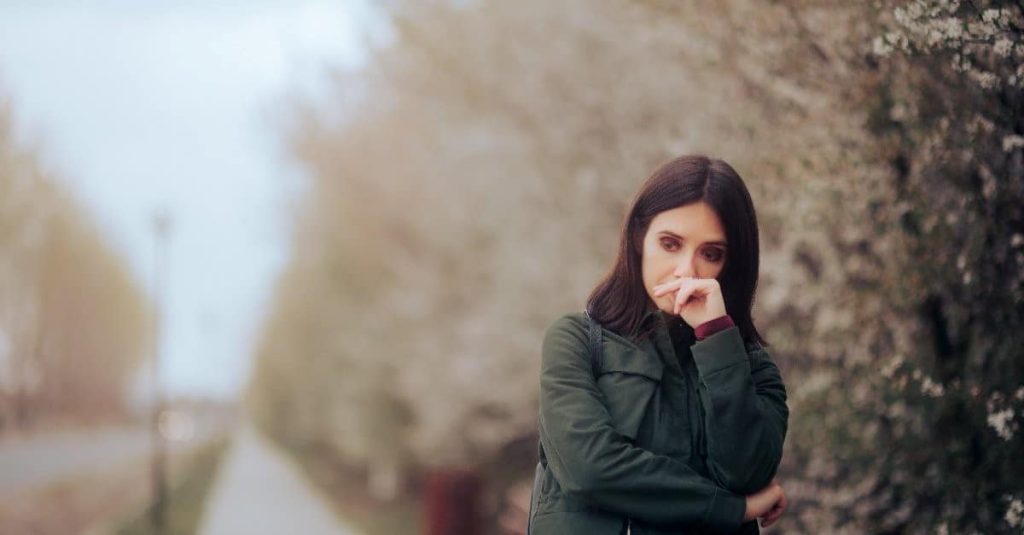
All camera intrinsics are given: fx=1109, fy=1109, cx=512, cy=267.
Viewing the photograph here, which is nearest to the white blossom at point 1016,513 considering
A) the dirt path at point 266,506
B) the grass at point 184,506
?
the dirt path at point 266,506

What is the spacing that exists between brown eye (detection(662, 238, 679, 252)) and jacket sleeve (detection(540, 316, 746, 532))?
0.31 m

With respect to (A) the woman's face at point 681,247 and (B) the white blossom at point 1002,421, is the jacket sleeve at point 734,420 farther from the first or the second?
(B) the white blossom at point 1002,421

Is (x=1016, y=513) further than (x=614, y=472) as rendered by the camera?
Yes

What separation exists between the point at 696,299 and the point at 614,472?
0.40 meters

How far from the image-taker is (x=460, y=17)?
9.35 meters

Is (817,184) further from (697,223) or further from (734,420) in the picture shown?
(734,420)

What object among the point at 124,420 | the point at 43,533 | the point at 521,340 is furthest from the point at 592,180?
the point at 124,420

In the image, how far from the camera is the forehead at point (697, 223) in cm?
235

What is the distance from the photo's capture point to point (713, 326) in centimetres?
227

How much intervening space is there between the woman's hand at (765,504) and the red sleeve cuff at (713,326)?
1.14 feet

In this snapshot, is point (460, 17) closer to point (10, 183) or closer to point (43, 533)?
point (43, 533)

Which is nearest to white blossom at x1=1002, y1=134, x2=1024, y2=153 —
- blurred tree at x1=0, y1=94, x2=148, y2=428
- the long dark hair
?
the long dark hair

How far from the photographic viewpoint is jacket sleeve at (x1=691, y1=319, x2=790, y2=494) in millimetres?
2209

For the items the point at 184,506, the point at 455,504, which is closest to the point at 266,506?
the point at 184,506
